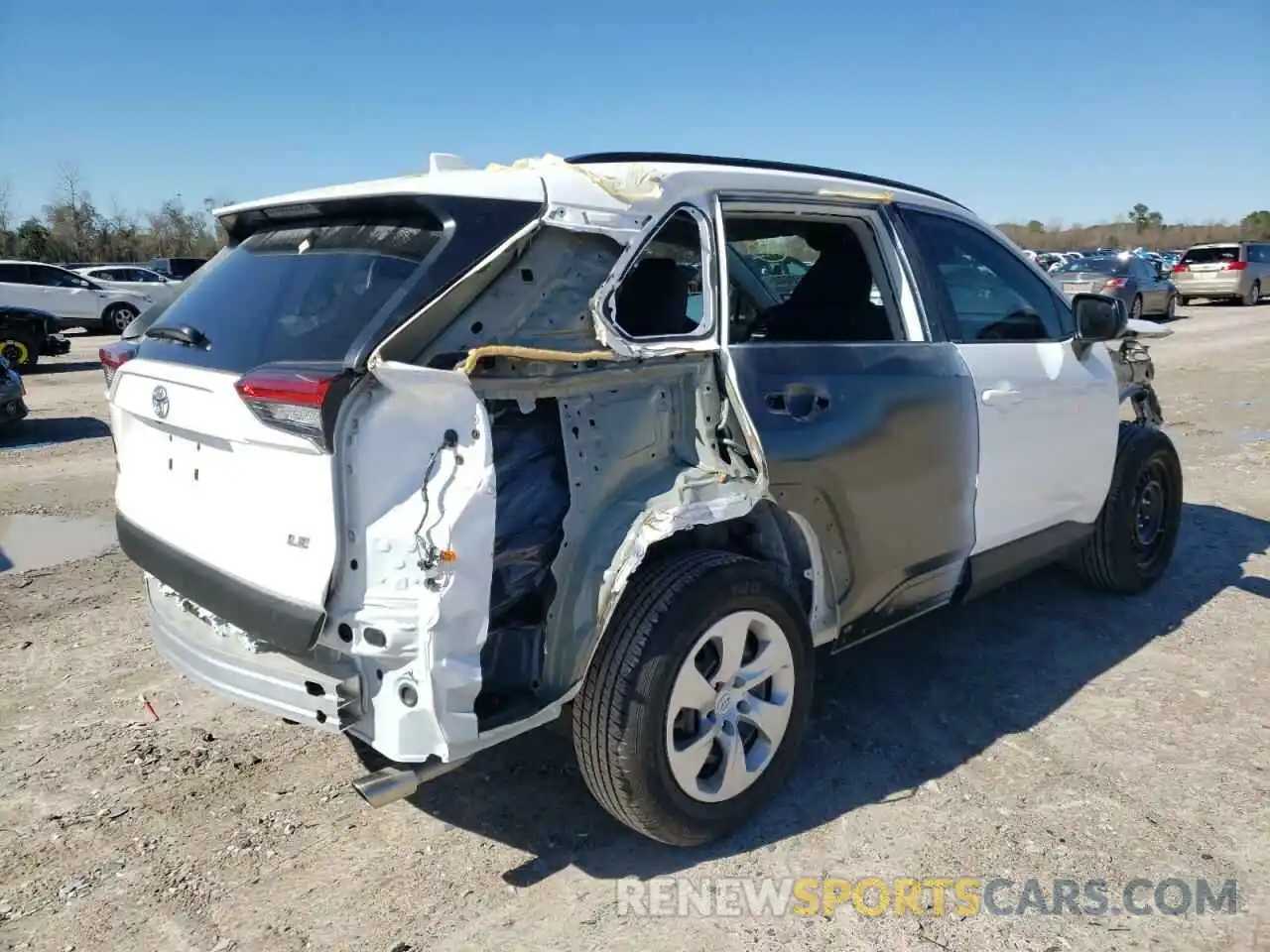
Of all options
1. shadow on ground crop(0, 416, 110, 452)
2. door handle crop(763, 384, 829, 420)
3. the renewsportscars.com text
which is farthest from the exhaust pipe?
shadow on ground crop(0, 416, 110, 452)

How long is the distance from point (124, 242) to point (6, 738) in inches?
2329

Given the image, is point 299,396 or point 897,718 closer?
point 299,396

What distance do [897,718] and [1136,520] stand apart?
197cm

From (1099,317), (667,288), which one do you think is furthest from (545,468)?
(1099,317)

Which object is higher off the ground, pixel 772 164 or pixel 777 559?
pixel 772 164

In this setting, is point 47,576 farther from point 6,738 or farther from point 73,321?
point 73,321

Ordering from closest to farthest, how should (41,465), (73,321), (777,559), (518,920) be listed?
(518,920)
(777,559)
(41,465)
(73,321)

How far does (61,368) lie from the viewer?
16656 mm

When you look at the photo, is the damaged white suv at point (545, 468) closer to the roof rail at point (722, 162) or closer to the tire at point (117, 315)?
the roof rail at point (722, 162)

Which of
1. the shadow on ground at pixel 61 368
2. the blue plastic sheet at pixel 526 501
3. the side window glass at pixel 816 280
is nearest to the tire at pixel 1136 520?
the side window glass at pixel 816 280

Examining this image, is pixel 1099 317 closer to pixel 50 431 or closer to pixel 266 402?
pixel 266 402

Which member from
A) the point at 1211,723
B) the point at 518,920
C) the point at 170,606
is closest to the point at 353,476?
the point at 170,606

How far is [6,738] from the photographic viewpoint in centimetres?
366

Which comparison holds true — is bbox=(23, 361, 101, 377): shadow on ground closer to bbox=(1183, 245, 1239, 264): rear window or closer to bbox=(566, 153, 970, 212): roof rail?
bbox=(566, 153, 970, 212): roof rail
